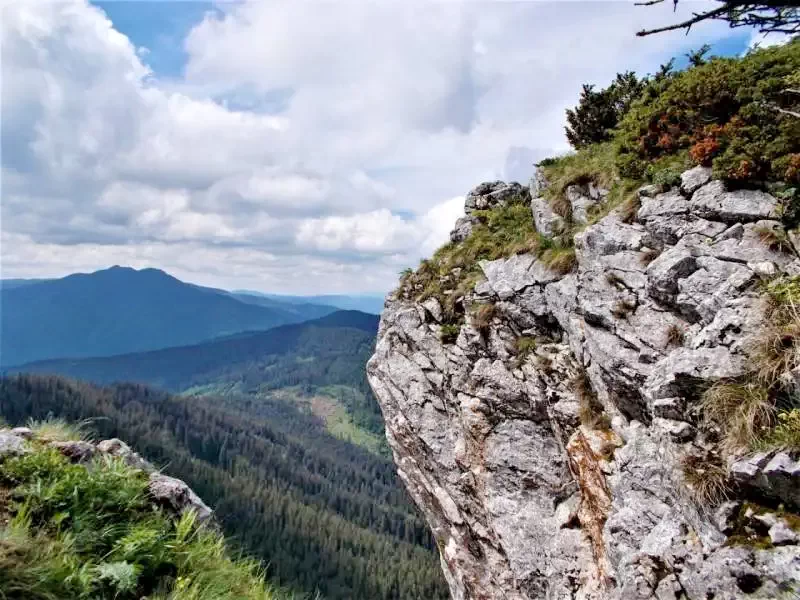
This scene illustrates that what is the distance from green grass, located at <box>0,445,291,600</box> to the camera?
4602 mm

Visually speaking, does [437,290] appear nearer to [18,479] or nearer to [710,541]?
[710,541]

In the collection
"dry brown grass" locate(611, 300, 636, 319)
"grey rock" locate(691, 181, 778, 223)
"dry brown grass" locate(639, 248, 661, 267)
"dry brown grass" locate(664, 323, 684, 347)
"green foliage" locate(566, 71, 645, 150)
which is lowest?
"dry brown grass" locate(664, 323, 684, 347)

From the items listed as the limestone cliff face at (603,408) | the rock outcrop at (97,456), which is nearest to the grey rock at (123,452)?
the rock outcrop at (97,456)

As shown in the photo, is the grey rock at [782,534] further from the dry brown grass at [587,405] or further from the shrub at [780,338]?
the dry brown grass at [587,405]

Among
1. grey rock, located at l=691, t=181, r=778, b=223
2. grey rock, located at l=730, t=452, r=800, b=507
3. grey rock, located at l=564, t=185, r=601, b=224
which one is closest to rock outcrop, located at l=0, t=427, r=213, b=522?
grey rock, located at l=730, t=452, r=800, b=507

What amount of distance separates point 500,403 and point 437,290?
18.6ft

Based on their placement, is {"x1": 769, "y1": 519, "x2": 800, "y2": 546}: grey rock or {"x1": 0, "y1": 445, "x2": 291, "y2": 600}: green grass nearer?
{"x1": 0, "y1": 445, "x2": 291, "y2": 600}: green grass

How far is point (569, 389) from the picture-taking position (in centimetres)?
1316

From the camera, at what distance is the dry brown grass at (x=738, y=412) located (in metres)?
7.11

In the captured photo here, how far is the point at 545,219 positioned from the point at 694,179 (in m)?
5.16

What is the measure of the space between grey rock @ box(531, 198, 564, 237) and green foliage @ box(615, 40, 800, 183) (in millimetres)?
2507

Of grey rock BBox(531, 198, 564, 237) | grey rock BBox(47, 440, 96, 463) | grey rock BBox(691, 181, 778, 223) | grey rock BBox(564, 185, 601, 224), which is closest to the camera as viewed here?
grey rock BBox(47, 440, 96, 463)

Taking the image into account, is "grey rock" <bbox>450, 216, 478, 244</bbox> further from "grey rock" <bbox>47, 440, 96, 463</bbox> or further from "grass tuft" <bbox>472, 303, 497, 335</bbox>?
"grey rock" <bbox>47, 440, 96, 463</bbox>

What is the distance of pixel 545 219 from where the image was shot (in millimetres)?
16406
